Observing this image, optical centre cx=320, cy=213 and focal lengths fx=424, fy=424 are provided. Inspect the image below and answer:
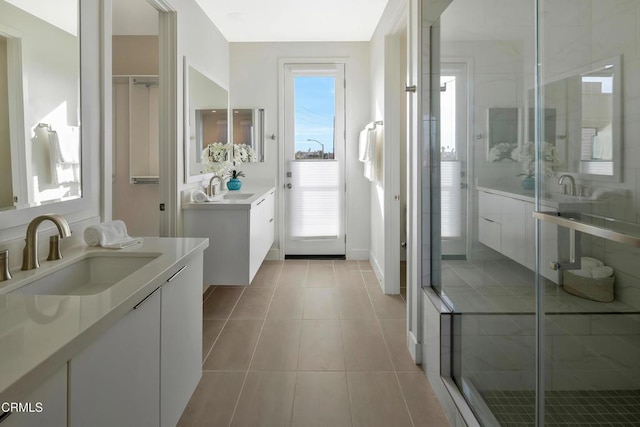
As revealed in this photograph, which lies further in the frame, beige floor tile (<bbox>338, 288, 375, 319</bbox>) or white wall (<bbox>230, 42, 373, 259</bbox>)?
white wall (<bbox>230, 42, 373, 259</bbox>)

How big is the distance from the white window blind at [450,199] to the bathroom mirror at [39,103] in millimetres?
1727

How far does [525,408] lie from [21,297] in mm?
1536

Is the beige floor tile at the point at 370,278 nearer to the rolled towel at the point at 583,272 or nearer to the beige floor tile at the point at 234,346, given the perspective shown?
the beige floor tile at the point at 234,346

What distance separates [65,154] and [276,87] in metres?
3.62

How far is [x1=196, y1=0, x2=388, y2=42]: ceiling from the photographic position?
383 cm

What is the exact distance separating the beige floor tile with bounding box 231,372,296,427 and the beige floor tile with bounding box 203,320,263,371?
0.19 m

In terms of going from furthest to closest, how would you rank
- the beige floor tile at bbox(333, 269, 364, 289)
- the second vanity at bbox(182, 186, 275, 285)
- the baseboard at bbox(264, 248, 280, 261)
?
the baseboard at bbox(264, 248, 280, 261) < the beige floor tile at bbox(333, 269, 364, 289) < the second vanity at bbox(182, 186, 275, 285)

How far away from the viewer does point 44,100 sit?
160cm

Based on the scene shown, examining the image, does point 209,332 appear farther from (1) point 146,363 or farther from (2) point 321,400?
(1) point 146,363

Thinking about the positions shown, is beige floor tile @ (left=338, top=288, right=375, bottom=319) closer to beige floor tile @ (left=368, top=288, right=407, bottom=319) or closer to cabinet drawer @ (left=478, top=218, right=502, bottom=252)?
beige floor tile @ (left=368, top=288, right=407, bottom=319)

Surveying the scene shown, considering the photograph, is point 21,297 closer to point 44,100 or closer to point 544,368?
point 44,100

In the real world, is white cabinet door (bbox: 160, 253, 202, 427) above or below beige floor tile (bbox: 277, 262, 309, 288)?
above

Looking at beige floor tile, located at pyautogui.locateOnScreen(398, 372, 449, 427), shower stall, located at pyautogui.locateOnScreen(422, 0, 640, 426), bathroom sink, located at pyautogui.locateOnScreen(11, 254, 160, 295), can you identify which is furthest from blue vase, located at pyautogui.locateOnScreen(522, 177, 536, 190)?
bathroom sink, located at pyautogui.locateOnScreen(11, 254, 160, 295)

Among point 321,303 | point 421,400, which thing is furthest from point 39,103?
point 321,303
